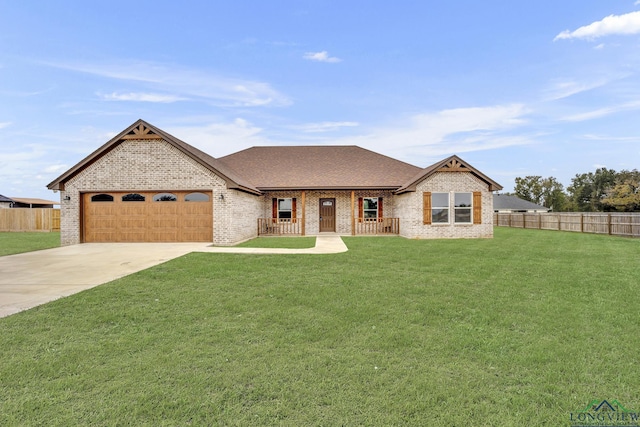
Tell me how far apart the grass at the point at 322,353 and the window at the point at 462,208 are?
10644mm

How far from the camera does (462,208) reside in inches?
696

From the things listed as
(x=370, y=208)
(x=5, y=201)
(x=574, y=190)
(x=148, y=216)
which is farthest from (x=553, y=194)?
(x=5, y=201)

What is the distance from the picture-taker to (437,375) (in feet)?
10.1

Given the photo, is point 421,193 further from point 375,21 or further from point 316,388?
point 316,388

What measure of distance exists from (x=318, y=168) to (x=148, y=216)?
36.4 ft

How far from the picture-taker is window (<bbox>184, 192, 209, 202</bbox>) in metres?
15.2

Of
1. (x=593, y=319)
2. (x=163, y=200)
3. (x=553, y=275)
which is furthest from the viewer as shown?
(x=163, y=200)

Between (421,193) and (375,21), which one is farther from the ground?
(375,21)

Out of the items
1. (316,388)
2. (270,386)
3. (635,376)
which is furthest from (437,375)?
(635,376)

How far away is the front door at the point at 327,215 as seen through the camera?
20578 mm

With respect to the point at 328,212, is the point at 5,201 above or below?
above

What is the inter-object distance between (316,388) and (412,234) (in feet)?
50.5

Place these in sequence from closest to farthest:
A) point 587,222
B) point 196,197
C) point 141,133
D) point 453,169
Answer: point 141,133
point 196,197
point 453,169
point 587,222

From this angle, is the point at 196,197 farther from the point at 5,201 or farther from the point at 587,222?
the point at 5,201
